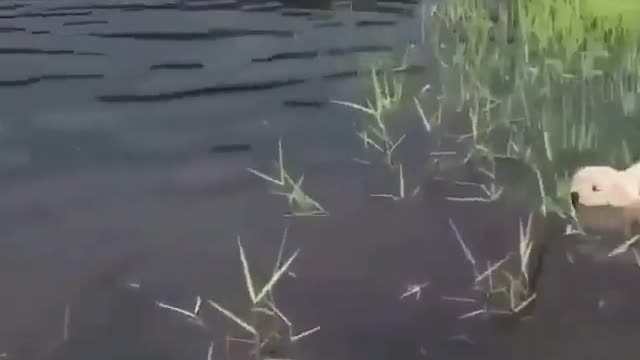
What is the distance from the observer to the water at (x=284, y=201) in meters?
4.79

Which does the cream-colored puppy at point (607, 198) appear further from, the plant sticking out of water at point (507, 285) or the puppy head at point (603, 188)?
the plant sticking out of water at point (507, 285)

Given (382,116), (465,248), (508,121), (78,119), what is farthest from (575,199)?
(78,119)

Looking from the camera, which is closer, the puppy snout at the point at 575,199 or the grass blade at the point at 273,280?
the grass blade at the point at 273,280

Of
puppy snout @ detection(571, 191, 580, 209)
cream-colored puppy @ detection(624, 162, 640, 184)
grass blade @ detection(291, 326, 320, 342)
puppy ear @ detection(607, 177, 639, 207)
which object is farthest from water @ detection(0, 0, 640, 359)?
cream-colored puppy @ detection(624, 162, 640, 184)

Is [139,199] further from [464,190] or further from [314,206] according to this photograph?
[464,190]

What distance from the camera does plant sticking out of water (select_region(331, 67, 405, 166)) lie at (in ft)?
23.3

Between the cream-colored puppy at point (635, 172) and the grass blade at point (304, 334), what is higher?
the cream-colored puppy at point (635, 172)

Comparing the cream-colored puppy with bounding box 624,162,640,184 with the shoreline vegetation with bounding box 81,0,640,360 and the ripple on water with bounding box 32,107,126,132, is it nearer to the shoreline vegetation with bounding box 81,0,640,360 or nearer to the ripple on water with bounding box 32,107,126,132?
the shoreline vegetation with bounding box 81,0,640,360

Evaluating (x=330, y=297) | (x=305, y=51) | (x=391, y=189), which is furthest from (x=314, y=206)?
(x=305, y=51)

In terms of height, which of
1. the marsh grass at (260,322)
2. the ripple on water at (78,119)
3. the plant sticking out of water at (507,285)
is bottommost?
the plant sticking out of water at (507,285)

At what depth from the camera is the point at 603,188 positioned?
588cm

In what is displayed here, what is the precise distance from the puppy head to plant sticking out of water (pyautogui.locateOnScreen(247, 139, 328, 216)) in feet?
4.69

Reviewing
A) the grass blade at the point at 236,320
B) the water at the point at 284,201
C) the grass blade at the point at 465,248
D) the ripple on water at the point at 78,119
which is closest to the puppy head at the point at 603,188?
the water at the point at 284,201

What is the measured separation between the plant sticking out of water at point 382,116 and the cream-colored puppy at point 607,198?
53.0 inches
